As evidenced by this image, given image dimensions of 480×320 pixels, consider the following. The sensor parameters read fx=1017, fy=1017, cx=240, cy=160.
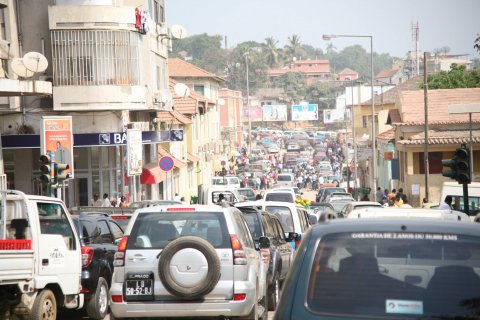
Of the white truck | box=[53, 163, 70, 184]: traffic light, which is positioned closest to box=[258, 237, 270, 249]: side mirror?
the white truck

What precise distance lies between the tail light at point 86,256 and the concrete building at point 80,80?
81.2 ft

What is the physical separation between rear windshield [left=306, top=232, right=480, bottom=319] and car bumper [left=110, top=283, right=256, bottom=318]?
6013mm

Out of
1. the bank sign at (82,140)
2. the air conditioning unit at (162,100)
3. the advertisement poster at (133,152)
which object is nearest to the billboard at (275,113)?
the air conditioning unit at (162,100)

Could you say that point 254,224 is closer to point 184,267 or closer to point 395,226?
point 184,267

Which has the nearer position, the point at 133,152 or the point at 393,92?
the point at 133,152

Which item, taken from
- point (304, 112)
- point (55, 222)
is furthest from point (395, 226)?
point (304, 112)

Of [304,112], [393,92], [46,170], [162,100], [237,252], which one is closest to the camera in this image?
[237,252]

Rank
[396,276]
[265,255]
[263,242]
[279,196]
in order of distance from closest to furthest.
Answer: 1. [396,276]
2. [263,242]
3. [265,255]
4. [279,196]

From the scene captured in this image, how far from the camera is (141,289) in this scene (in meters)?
12.2

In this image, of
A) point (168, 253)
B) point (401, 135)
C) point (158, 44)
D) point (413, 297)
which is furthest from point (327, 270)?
point (401, 135)

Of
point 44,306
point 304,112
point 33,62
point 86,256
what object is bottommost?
point 44,306

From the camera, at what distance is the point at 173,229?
12.6 meters

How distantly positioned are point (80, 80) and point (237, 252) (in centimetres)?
2944

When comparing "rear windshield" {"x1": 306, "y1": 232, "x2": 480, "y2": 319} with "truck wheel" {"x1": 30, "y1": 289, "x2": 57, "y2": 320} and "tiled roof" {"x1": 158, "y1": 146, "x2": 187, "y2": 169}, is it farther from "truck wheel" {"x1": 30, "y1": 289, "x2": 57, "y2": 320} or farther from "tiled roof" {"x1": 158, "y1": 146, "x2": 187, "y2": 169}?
"tiled roof" {"x1": 158, "y1": 146, "x2": 187, "y2": 169}
